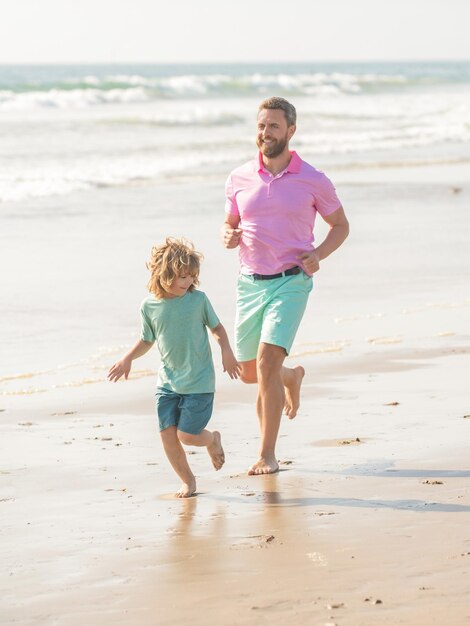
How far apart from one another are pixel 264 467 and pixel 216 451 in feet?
0.81

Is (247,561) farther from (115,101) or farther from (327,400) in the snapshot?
(115,101)

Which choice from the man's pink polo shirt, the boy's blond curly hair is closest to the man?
the man's pink polo shirt

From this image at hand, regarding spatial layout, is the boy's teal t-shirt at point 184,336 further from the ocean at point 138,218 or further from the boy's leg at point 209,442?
the ocean at point 138,218

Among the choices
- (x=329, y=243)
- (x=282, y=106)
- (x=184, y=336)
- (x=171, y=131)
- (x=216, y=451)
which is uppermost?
(x=282, y=106)

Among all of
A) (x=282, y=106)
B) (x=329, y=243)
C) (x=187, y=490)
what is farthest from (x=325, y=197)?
(x=187, y=490)

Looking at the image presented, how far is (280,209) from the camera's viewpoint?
5.77m

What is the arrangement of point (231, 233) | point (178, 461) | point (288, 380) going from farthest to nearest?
point (288, 380), point (231, 233), point (178, 461)

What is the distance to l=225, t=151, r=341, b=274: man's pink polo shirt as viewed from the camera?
5773 millimetres

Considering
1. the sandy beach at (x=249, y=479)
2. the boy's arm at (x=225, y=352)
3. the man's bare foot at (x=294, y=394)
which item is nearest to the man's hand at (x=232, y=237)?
the boy's arm at (x=225, y=352)

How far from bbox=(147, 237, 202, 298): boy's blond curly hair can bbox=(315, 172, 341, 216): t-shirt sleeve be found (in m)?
0.80

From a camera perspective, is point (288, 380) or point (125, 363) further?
point (288, 380)

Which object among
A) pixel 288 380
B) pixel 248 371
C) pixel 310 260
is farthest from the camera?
pixel 288 380

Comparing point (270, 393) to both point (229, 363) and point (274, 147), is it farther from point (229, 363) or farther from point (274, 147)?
point (274, 147)

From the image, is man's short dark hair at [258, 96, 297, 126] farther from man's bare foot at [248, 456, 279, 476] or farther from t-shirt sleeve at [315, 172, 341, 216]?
man's bare foot at [248, 456, 279, 476]
